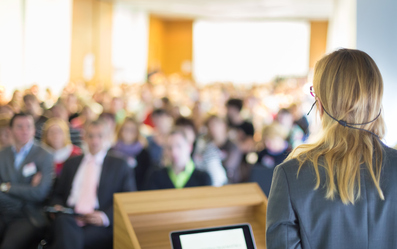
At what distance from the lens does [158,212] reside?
205 cm

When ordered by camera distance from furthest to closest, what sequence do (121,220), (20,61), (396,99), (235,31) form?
(235,31), (20,61), (396,99), (121,220)

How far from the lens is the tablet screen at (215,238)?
1.77 meters

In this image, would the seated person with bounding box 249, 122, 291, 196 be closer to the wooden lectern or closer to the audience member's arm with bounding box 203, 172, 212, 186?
the audience member's arm with bounding box 203, 172, 212, 186

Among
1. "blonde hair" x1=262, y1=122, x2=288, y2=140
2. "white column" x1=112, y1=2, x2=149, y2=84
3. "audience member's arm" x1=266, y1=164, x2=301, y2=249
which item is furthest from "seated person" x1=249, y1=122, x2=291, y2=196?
"white column" x1=112, y1=2, x2=149, y2=84

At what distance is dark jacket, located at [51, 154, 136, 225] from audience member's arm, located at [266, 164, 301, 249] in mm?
2318

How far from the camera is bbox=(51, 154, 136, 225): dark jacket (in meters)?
3.50

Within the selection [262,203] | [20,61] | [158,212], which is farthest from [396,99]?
[20,61]

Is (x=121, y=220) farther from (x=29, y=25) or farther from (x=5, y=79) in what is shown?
(x=29, y=25)

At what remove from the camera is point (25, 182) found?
3.69 metres

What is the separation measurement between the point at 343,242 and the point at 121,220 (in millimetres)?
1024

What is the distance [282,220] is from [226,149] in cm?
414

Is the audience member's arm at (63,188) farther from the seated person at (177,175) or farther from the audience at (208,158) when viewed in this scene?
the audience at (208,158)

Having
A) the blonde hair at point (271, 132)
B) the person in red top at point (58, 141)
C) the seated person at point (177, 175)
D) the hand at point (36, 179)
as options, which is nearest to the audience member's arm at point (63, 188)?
the hand at point (36, 179)

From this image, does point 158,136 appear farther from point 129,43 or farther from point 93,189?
point 129,43
